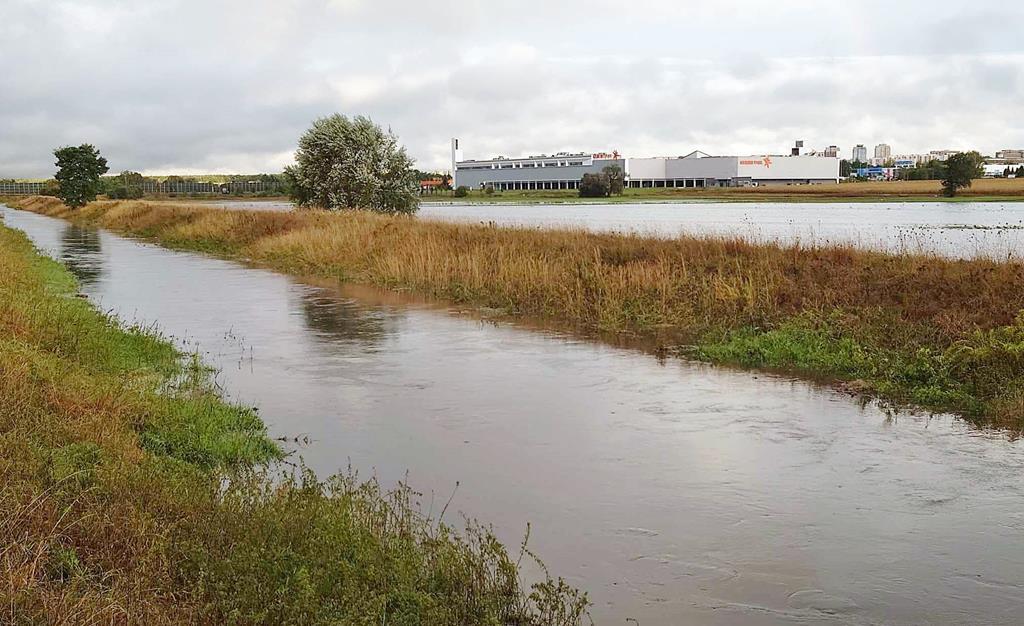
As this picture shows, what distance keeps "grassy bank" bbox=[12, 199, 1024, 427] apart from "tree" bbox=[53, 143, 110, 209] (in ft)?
216

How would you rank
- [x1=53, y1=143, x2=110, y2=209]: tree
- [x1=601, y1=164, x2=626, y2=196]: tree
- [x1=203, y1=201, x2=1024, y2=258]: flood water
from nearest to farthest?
[x1=203, y1=201, x2=1024, y2=258]: flood water
[x1=53, y1=143, x2=110, y2=209]: tree
[x1=601, y1=164, x2=626, y2=196]: tree

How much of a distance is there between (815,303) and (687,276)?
360 centimetres

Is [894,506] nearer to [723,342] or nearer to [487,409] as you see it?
[487,409]

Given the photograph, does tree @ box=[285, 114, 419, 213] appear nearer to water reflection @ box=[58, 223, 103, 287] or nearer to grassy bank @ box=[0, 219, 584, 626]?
water reflection @ box=[58, 223, 103, 287]

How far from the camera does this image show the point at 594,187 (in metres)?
141

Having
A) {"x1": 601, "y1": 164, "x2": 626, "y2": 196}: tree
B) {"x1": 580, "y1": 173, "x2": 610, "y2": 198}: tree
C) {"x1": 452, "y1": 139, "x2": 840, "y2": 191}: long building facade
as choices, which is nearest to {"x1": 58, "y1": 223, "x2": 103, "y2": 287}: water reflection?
{"x1": 580, "y1": 173, "x2": 610, "y2": 198}: tree

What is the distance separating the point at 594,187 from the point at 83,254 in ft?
353

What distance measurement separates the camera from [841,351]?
14.5 m

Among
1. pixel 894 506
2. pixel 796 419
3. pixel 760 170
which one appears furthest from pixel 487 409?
pixel 760 170

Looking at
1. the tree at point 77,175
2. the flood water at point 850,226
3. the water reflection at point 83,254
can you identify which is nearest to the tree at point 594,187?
the flood water at point 850,226

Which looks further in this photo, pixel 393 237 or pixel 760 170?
pixel 760 170

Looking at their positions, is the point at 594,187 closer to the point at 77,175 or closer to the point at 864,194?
the point at 864,194

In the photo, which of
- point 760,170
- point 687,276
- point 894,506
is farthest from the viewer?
point 760,170

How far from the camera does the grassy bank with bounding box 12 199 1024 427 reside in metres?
13.0
